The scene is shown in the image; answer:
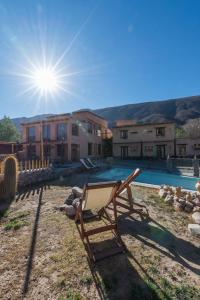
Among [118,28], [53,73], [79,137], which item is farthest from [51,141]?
[118,28]

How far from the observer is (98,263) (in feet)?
10.8

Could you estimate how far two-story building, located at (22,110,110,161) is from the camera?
21812 millimetres

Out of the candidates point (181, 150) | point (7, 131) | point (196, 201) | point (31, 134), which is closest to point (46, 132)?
point (31, 134)

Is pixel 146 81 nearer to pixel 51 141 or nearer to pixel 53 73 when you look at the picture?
pixel 53 73

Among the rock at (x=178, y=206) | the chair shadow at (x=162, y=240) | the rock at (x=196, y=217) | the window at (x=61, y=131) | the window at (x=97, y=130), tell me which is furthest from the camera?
the window at (x=97, y=130)

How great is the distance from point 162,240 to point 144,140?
25.4 m

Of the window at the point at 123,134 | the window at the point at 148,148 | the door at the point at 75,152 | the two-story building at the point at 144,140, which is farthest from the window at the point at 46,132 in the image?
the window at the point at 148,148

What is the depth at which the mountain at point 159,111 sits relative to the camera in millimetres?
79312

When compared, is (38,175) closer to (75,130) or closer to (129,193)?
(129,193)

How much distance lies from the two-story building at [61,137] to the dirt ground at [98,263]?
16.6 metres

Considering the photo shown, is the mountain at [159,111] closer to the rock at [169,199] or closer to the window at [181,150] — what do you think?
the window at [181,150]

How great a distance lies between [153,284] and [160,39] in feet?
45.1

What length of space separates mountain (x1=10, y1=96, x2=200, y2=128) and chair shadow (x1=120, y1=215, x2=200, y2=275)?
7235 centimetres

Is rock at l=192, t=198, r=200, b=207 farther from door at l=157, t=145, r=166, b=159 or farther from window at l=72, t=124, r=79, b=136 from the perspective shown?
door at l=157, t=145, r=166, b=159
